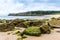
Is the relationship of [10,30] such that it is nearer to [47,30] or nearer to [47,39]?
[47,30]

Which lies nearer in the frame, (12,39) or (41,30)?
(12,39)

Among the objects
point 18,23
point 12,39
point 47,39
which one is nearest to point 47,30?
point 47,39

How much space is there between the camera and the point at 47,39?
12.7 meters

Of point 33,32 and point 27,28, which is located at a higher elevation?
point 27,28

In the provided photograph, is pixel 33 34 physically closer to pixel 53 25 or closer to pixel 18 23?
pixel 53 25

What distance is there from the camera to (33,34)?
14.1m

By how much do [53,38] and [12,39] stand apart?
2.66 metres

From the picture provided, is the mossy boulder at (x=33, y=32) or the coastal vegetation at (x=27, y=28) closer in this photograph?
the mossy boulder at (x=33, y=32)

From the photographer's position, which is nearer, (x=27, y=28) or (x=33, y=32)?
(x=33, y=32)

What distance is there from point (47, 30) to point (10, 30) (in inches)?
138

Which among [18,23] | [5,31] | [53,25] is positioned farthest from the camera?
[18,23]

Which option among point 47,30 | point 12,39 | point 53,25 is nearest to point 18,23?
point 53,25

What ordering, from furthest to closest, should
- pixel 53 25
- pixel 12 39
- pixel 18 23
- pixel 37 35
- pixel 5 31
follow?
pixel 18 23 → pixel 53 25 → pixel 5 31 → pixel 37 35 → pixel 12 39

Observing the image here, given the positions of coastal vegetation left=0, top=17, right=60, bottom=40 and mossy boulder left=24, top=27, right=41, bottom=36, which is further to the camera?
coastal vegetation left=0, top=17, right=60, bottom=40
